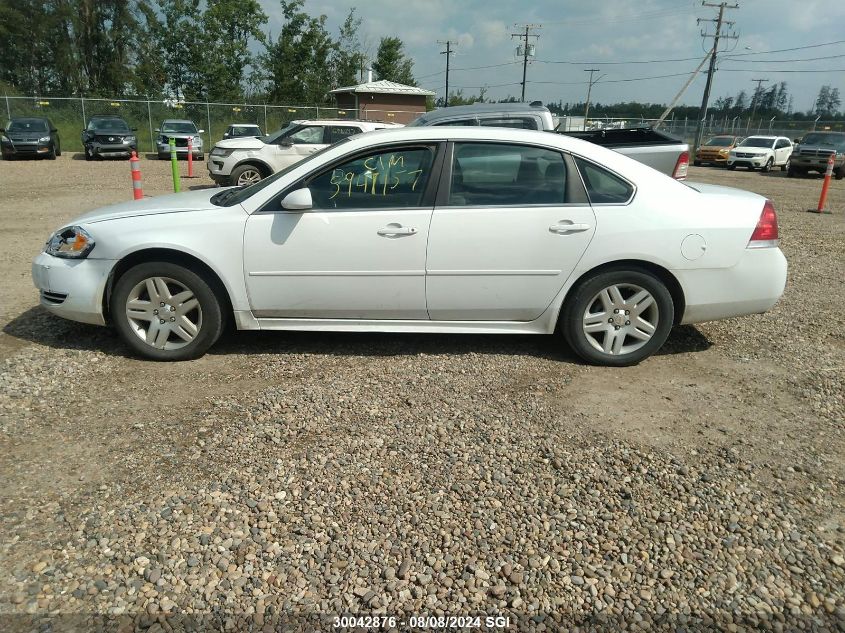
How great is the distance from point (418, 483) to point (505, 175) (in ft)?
7.54

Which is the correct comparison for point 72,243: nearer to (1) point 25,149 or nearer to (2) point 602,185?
(2) point 602,185

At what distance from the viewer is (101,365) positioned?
175 inches

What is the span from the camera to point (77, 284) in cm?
445

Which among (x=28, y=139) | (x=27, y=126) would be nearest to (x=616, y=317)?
(x=28, y=139)

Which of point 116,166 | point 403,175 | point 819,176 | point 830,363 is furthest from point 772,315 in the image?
point 819,176

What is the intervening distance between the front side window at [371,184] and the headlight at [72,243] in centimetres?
159

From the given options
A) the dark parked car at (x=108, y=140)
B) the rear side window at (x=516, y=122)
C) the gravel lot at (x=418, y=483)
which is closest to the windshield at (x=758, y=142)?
the rear side window at (x=516, y=122)

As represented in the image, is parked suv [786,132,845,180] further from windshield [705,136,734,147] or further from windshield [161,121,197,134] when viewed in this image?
windshield [161,121,197,134]

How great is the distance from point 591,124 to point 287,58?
23.8m

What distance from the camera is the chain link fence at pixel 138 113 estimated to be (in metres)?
30.3

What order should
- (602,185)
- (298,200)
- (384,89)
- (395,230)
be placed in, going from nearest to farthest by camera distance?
1. (298,200)
2. (395,230)
3. (602,185)
4. (384,89)

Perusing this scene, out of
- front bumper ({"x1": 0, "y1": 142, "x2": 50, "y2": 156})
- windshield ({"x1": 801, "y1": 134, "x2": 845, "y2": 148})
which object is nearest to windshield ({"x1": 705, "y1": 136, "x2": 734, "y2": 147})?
windshield ({"x1": 801, "y1": 134, "x2": 845, "y2": 148})

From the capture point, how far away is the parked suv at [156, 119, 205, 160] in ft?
82.2

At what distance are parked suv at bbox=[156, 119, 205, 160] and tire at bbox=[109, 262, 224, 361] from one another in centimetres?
2260
